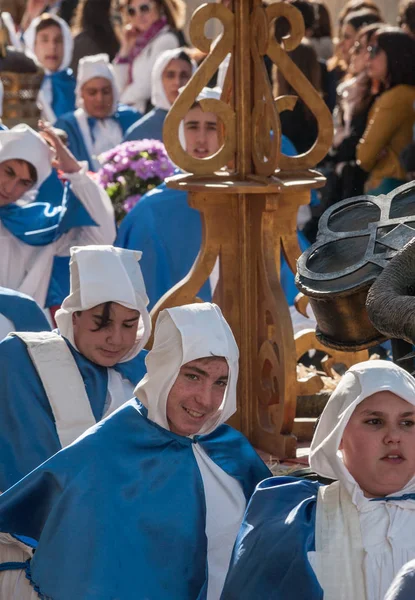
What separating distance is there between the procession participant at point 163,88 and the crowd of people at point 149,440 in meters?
1.61

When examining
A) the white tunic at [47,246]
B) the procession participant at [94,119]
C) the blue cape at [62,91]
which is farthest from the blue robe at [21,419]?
the blue cape at [62,91]

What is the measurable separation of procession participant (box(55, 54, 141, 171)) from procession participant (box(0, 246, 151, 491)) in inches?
204

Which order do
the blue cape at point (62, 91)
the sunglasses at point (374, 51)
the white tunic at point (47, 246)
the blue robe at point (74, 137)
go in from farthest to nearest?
the blue cape at point (62, 91), the blue robe at point (74, 137), the sunglasses at point (374, 51), the white tunic at point (47, 246)

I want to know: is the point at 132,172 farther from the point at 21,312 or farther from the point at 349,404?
the point at 349,404

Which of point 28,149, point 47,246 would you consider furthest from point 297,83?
point 47,246

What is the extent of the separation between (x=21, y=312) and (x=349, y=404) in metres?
2.11

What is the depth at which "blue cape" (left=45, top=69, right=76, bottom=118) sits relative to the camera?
11609 millimetres

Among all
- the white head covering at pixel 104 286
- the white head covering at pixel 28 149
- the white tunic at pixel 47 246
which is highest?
the white head covering at pixel 28 149

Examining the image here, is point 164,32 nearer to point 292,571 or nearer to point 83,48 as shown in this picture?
point 83,48

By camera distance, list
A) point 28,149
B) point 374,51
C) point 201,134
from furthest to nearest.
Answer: point 374,51 → point 201,134 → point 28,149

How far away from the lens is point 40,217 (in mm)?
7316

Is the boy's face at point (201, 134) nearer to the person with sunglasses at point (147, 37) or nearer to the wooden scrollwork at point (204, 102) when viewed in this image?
the wooden scrollwork at point (204, 102)

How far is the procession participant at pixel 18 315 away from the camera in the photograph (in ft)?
17.7

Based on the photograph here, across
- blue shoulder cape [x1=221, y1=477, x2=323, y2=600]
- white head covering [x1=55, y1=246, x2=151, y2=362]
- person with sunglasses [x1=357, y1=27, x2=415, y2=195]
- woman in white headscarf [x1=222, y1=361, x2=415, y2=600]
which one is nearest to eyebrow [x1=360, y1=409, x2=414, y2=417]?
woman in white headscarf [x1=222, y1=361, x2=415, y2=600]
